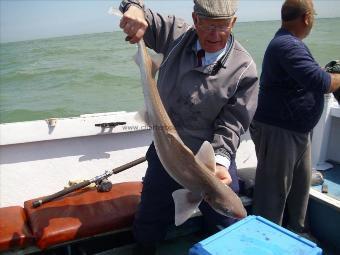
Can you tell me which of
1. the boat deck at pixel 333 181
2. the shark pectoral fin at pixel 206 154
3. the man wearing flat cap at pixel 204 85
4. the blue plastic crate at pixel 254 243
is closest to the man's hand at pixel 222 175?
the man wearing flat cap at pixel 204 85

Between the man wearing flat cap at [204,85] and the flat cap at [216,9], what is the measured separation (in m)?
0.03

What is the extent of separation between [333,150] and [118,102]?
466 inches

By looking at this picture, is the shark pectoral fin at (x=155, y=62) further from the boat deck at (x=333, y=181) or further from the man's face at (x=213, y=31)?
the boat deck at (x=333, y=181)

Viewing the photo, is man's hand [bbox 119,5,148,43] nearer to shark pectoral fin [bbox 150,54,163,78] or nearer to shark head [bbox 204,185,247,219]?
shark pectoral fin [bbox 150,54,163,78]

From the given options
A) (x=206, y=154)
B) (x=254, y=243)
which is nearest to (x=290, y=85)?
(x=206, y=154)

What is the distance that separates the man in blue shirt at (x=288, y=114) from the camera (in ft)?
12.0

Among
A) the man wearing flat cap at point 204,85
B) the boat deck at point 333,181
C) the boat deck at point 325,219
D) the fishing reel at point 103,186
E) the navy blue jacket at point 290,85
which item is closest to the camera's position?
the man wearing flat cap at point 204,85

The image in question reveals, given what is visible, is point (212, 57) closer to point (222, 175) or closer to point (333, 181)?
point (222, 175)

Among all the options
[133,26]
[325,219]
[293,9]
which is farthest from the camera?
[325,219]

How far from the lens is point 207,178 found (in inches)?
98.2

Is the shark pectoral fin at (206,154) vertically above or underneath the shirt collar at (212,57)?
underneath

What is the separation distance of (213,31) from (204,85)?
1.29 ft

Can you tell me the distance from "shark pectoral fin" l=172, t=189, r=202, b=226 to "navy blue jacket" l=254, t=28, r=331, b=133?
168 centimetres

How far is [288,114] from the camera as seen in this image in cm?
386
